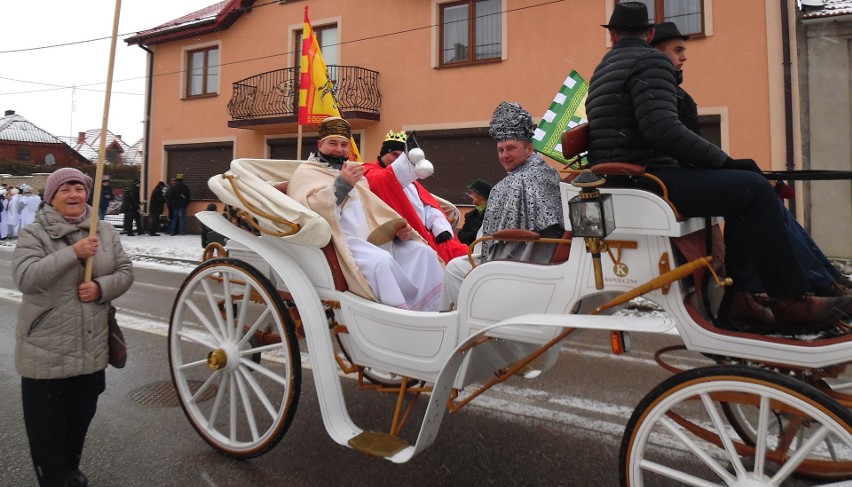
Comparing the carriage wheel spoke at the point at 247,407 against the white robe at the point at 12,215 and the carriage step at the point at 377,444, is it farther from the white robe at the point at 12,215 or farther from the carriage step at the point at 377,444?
the white robe at the point at 12,215

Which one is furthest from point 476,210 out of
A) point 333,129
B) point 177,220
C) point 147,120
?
point 147,120

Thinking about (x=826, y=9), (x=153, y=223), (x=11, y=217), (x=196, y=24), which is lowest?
(x=153, y=223)

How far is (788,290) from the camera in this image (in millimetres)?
1918

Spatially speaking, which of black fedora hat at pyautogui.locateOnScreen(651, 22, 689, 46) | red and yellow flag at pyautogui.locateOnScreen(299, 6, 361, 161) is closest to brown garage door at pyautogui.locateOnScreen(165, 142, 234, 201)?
red and yellow flag at pyautogui.locateOnScreen(299, 6, 361, 161)

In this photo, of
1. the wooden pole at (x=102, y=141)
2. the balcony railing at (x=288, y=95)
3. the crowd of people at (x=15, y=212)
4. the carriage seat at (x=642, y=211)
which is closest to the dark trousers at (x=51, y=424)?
the wooden pole at (x=102, y=141)

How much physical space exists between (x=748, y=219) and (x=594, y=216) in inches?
21.4

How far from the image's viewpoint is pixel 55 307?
2.66 metres

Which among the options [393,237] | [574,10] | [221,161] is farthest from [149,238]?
[393,237]

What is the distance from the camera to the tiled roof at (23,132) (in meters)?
43.6

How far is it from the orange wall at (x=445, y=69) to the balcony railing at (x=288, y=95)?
1.16 feet

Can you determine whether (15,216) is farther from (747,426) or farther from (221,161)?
(747,426)

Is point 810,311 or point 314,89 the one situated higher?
point 314,89

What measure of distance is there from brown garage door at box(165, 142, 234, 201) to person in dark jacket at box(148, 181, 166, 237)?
975 mm

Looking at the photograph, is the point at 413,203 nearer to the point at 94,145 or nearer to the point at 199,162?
the point at 199,162
